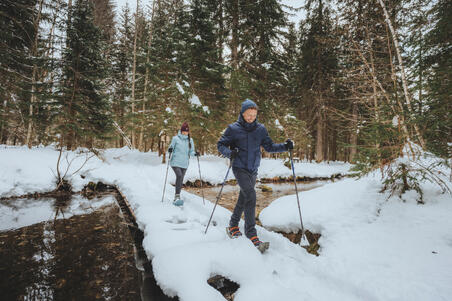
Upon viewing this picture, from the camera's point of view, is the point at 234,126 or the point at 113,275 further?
the point at 234,126

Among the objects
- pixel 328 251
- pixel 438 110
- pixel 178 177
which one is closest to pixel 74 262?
pixel 178 177

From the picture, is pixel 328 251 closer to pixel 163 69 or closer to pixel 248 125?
pixel 248 125

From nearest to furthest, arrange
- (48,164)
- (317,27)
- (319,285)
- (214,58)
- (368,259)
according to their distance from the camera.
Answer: (319,285) < (368,259) < (48,164) < (214,58) < (317,27)

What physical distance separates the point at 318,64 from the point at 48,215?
1963cm

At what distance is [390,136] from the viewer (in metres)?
3.93

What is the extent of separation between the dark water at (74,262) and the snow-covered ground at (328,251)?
451 mm

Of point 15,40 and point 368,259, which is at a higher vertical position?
point 15,40

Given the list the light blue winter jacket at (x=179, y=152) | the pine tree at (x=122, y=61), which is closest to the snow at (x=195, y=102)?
the light blue winter jacket at (x=179, y=152)

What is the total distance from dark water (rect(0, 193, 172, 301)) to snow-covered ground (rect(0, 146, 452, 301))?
1.48ft

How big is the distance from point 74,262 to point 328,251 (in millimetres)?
4108

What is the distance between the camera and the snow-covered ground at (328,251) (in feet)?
7.38

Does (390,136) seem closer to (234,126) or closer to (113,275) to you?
(234,126)

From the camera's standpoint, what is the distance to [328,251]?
3.25 metres

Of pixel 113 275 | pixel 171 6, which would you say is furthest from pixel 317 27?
pixel 113 275
